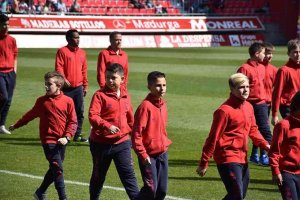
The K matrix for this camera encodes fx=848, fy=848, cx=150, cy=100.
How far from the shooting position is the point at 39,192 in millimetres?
10406

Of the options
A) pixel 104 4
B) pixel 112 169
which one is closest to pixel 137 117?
pixel 112 169

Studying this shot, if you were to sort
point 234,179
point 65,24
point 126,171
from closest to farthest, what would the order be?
point 234,179
point 126,171
point 65,24

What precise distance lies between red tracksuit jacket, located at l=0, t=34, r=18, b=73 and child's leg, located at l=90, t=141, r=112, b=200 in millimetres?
7425

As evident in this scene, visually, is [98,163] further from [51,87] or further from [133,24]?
[133,24]

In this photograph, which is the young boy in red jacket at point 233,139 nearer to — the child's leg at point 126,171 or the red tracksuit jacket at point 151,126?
the red tracksuit jacket at point 151,126

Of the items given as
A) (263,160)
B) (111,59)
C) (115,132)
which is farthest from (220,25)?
(115,132)

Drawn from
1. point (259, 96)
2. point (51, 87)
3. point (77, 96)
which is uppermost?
point (51, 87)

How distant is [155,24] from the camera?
5184 cm

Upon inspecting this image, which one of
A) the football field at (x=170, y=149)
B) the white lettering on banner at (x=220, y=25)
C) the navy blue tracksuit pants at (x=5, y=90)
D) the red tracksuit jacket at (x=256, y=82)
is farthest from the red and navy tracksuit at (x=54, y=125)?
the white lettering on banner at (x=220, y=25)

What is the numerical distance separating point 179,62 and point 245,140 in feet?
90.0

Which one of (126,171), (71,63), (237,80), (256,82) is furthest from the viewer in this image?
(71,63)

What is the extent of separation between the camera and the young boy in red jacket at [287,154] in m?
8.23

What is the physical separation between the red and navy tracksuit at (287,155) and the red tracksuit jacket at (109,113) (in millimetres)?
2077

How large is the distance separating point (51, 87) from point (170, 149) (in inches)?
200
